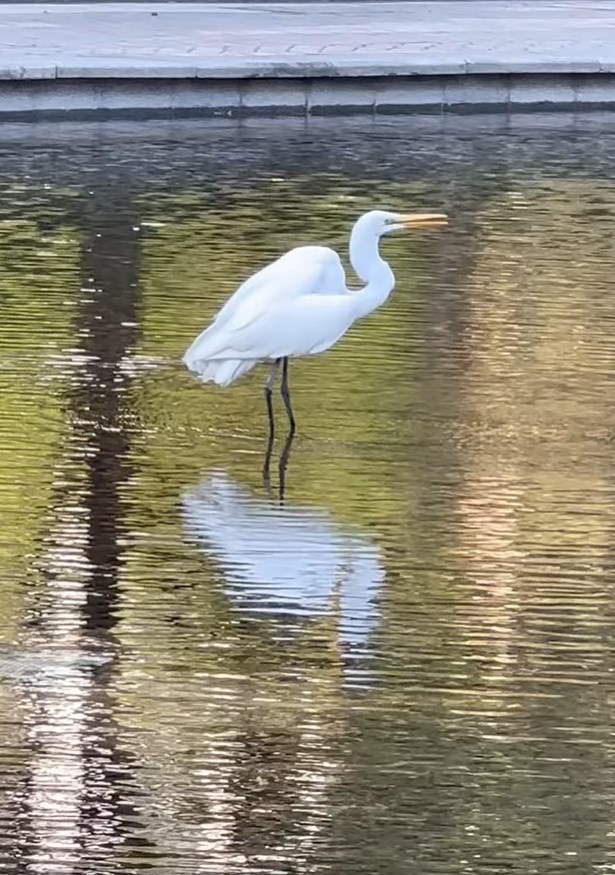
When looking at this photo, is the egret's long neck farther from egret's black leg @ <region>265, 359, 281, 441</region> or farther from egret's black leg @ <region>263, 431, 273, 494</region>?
egret's black leg @ <region>263, 431, 273, 494</region>

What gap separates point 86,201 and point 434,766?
9333mm

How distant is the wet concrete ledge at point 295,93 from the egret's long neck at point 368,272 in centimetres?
975

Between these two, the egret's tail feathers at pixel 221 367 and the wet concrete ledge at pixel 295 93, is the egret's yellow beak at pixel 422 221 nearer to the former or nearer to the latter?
the egret's tail feathers at pixel 221 367

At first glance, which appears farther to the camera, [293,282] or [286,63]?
[286,63]

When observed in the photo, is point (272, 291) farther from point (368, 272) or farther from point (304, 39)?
point (304, 39)

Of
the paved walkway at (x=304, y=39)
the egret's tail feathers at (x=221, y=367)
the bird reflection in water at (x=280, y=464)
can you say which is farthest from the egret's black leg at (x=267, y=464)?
the paved walkway at (x=304, y=39)

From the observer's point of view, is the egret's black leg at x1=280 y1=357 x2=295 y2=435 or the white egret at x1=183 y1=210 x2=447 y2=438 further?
the egret's black leg at x1=280 y1=357 x2=295 y2=435

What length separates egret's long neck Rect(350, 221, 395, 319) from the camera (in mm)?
8906

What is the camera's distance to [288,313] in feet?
28.4

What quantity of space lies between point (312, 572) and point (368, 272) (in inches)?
76.6

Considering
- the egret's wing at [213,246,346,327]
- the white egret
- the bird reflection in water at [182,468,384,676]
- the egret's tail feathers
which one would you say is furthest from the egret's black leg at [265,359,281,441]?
the bird reflection in water at [182,468,384,676]

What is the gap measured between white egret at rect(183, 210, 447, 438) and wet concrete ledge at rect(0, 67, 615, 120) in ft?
32.4

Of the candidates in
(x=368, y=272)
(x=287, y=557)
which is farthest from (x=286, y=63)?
(x=287, y=557)

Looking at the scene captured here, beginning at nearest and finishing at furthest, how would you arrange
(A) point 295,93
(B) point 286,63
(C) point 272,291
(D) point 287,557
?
(D) point 287,557 → (C) point 272,291 → (B) point 286,63 → (A) point 295,93
